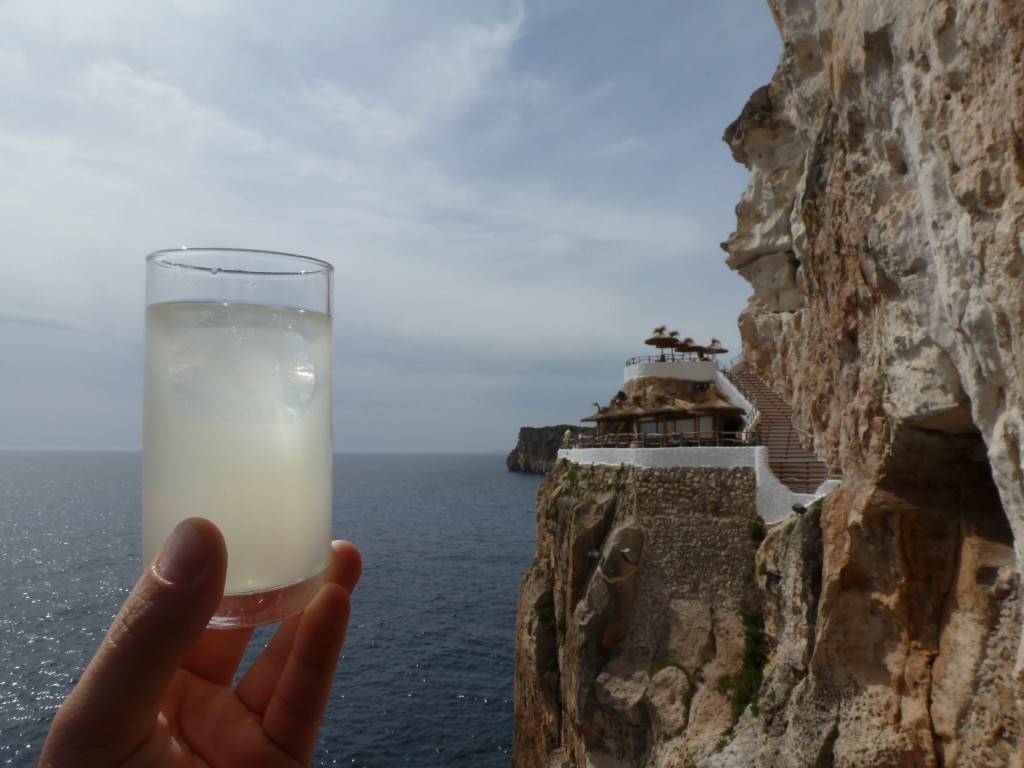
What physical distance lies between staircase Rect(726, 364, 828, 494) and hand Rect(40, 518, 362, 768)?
13.2 metres

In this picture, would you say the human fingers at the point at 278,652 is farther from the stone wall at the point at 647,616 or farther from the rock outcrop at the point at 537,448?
the rock outcrop at the point at 537,448

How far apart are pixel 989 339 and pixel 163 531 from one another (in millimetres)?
5652

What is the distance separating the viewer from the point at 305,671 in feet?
8.64

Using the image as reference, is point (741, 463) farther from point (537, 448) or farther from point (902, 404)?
point (537, 448)

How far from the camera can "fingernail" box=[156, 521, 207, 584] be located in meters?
1.91

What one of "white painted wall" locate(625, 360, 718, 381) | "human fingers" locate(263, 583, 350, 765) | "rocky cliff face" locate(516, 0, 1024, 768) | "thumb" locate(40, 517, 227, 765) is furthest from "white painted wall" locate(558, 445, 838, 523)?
"thumb" locate(40, 517, 227, 765)

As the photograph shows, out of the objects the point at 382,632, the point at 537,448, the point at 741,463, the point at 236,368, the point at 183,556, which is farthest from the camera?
the point at 537,448

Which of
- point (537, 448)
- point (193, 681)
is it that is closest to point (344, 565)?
point (193, 681)

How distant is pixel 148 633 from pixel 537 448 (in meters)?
118

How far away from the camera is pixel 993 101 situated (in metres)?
4.53

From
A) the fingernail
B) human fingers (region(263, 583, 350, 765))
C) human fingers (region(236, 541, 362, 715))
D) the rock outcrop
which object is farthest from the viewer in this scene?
the rock outcrop

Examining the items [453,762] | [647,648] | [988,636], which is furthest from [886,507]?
[453,762]

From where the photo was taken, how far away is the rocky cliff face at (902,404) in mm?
4805

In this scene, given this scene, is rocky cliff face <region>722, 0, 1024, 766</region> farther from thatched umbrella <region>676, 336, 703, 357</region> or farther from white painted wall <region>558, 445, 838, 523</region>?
thatched umbrella <region>676, 336, 703, 357</region>
